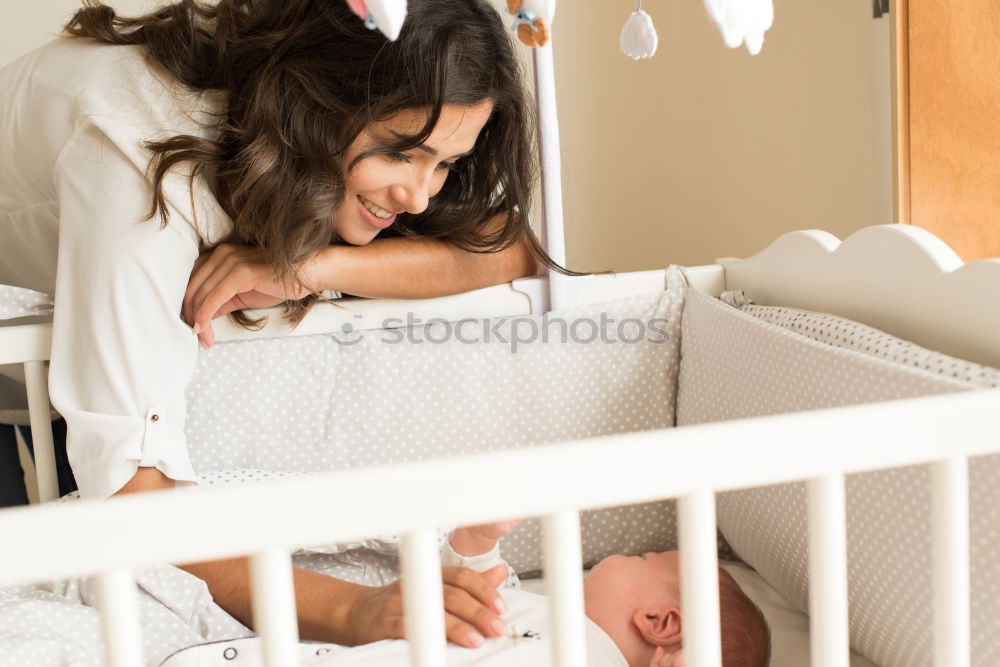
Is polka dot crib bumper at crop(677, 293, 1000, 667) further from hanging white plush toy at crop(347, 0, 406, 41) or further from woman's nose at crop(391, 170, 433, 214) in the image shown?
woman's nose at crop(391, 170, 433, 214)

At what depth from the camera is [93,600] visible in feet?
2.85

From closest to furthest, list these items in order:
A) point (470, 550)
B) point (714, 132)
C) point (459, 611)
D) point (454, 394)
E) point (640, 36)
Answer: point (640, 36)
point (459, 611)
point (470, 550)
point (454, 394)
point (714, 132)

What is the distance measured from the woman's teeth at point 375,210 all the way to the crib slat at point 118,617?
0.63m

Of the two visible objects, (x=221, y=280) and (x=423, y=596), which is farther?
(x=221, y=280)

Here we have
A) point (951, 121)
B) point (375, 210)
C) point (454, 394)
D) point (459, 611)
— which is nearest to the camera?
point (459, 611)

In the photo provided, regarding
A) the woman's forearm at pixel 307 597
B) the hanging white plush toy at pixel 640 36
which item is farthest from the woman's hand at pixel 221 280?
the hanging white plush toy at pixel 640 36

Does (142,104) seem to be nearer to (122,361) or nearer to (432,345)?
(122,361)

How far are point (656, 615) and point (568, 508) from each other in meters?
0.56

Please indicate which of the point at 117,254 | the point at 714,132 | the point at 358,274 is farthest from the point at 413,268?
the point at 714,132

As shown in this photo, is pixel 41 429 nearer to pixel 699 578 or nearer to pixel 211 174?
pixel 211 174

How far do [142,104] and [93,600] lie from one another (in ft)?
1.56

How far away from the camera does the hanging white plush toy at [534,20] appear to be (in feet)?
1.80

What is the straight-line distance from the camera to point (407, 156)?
3.01 feet

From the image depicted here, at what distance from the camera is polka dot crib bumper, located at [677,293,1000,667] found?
0.68 meters
